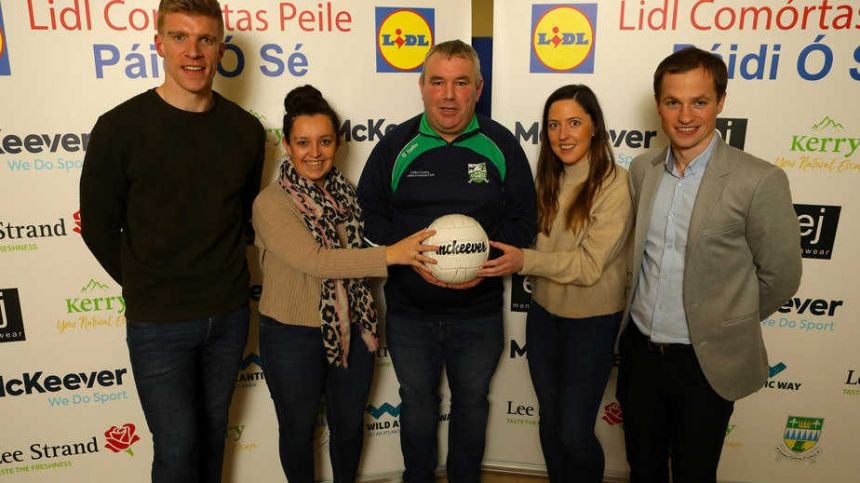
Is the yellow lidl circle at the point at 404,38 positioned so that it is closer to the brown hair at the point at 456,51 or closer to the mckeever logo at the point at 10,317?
the brown hair at the point at 456,51

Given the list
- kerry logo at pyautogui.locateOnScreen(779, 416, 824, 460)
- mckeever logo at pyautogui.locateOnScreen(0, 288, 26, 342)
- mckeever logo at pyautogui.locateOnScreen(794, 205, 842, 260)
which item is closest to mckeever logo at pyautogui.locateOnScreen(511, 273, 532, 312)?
mckeever logo at pyautogui.locateOnScreen(794, 205, 842, 260)

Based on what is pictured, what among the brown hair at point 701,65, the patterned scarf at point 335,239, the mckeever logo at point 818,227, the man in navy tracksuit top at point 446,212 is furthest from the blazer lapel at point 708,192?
the patterned scarf at point 335,239

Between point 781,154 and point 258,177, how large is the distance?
81.6 inches

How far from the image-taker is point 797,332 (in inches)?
96.3

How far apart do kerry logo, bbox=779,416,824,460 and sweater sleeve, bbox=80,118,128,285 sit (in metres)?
2.87

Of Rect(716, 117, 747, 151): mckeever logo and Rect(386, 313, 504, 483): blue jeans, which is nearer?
Rect(386, 313, 504, 483): blue jeans

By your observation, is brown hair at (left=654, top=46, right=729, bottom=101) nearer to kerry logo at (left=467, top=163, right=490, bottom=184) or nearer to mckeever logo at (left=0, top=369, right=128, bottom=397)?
kerry logo at (left=467, top=163, right=490, bottom=184)

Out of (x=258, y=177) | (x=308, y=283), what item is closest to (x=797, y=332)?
(x=308, y=283)

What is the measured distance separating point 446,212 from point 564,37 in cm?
92

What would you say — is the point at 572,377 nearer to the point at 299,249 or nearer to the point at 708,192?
the point at 708,192

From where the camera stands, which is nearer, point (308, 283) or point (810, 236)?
point (308, 283)

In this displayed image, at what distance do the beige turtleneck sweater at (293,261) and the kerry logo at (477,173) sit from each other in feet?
1.35

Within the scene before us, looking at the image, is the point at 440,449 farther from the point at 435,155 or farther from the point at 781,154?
the point at 781,154

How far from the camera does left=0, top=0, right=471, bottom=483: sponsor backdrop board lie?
2076 millimetres
